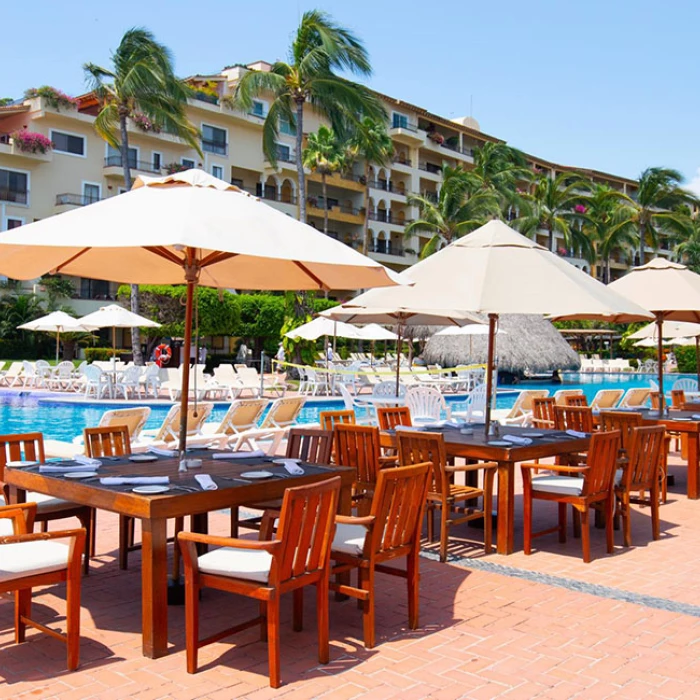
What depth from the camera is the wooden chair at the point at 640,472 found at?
265 inches

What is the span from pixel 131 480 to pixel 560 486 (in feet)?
11.5

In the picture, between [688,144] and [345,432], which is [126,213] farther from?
[688,144]

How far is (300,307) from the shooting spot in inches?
1109

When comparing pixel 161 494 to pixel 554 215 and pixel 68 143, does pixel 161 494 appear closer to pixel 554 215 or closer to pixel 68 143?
pixel 68 143

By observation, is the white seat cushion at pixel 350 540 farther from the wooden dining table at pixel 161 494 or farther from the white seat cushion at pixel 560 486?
the white seat cushion at pixel 560 486

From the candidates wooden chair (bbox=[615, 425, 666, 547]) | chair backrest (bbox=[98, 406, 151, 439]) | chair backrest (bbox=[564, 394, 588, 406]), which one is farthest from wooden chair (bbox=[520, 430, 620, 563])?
chair backrest (bbox=[98, 406, 151, 439])

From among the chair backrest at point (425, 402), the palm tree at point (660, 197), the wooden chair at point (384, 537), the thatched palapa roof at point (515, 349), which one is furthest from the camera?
the palm tree at point (660, 197)

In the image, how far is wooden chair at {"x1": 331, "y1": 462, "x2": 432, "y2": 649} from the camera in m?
4.30

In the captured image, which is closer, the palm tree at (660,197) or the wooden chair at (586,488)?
the wooden chair at (586,488)

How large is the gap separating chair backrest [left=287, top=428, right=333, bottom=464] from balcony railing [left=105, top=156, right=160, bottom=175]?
3855cm

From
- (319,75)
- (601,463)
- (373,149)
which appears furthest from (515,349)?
(601,463)

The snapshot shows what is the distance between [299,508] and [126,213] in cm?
197

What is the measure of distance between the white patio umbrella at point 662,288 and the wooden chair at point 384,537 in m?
5.64

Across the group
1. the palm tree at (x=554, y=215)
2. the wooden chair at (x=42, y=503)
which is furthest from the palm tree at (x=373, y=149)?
the wooden chair at (x=42, y=503)
